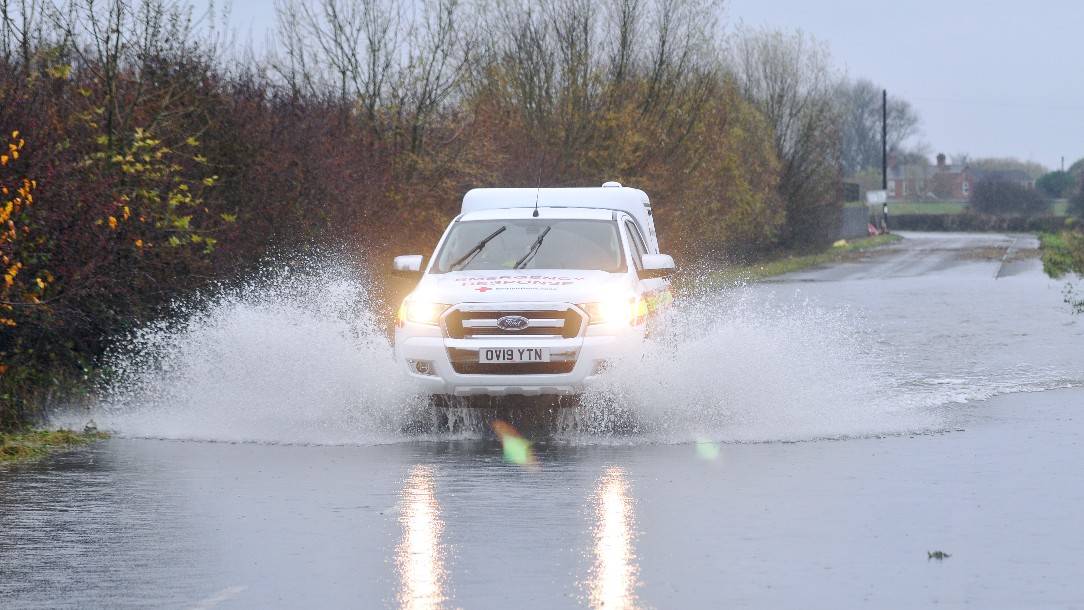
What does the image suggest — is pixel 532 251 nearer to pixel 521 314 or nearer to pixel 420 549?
pixel 521 314

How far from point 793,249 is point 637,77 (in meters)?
28.0

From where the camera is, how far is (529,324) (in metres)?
13.5

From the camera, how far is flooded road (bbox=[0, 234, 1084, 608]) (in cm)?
771

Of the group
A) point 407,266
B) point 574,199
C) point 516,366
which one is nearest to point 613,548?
point 516,366

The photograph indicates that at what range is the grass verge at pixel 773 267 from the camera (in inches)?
1755

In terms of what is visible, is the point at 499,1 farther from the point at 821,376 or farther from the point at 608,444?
the point at 608,444

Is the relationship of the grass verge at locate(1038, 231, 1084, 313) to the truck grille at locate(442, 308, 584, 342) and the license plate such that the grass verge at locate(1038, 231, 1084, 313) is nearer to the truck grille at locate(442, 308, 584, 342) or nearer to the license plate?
the truck grille at locate(442, 308, 584, 342)

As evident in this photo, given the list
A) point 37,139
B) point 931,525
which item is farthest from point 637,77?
point 931,525

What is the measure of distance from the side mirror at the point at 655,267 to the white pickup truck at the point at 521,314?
0.04 feet

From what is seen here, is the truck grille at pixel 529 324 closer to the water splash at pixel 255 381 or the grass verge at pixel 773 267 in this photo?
the water splash at pixel 255 381

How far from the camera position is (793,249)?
6888 centimetres

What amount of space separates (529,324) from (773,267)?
43.4 meters

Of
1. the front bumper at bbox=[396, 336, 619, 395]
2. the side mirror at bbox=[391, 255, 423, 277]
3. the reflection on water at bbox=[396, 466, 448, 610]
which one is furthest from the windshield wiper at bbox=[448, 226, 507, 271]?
the reflection on water at bbox=[396, 466, 448, 610]

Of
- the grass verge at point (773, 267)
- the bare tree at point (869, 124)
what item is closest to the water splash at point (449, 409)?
the grass verge at point (773, 267)
